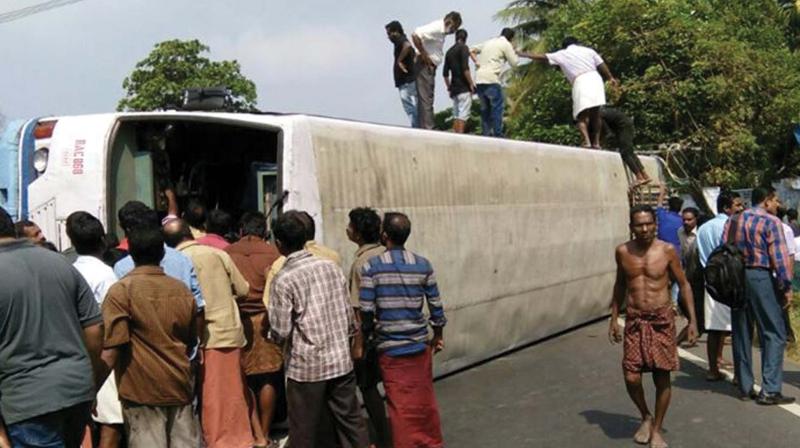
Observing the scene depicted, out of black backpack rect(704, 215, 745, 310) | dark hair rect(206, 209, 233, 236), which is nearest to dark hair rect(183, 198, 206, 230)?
dark hair rect(206, 209, 233, 236)

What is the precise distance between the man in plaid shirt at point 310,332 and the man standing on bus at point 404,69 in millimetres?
6034

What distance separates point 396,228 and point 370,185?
4.86 ft

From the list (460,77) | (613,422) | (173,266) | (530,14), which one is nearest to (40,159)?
(173,266)

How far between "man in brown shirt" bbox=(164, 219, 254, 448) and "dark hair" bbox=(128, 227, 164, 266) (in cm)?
118

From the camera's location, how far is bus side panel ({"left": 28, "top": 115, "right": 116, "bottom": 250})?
7023 millimetres

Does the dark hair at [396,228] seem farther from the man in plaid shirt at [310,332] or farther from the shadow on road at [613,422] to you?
the shadow on road at [613,422]

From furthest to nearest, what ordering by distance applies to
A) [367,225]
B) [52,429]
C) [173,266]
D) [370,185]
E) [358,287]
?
[370,185]
[367,225]
[358,287]
[173,266]
[52,429]

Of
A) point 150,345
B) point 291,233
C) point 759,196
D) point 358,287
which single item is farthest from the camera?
point 759,196

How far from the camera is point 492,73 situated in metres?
12.4

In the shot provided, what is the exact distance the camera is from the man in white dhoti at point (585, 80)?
1277cm

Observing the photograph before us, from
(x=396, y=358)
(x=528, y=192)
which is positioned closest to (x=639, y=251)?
(x=396, y=358)

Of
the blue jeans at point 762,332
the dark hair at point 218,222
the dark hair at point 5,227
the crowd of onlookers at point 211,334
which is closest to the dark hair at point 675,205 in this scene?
the blue jeans at point 762,332

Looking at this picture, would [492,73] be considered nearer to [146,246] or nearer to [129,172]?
[129,172]

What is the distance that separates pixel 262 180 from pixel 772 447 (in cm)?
437
